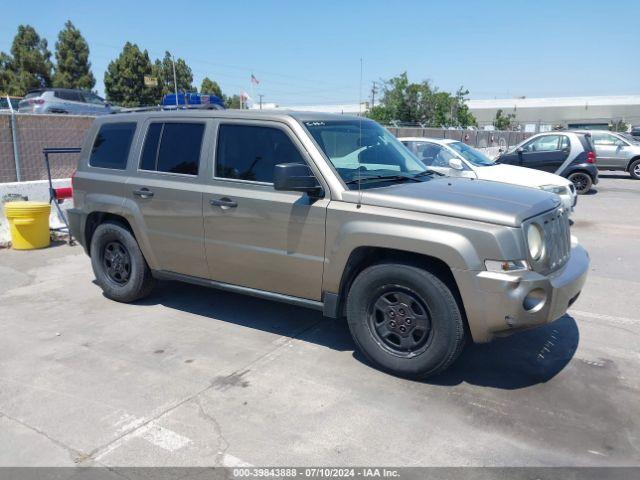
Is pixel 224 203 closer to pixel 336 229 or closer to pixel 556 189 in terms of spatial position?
pixel 336 229

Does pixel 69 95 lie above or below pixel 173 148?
above

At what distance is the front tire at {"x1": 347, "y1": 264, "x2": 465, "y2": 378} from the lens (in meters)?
3.78

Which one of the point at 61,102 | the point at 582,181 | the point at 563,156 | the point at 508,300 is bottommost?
the point at 582,181

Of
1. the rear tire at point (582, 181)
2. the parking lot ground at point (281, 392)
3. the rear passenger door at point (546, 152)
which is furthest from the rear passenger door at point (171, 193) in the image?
the rear tire at point (582, 181)

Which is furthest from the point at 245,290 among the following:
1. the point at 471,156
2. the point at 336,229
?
the point at 471,156

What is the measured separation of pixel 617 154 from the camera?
19.2 m

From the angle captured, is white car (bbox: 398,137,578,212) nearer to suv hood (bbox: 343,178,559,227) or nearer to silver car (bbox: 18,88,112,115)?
suv hood (bbox: 343,178,559,227)

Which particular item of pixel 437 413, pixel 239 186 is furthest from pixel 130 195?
pixel 437 413

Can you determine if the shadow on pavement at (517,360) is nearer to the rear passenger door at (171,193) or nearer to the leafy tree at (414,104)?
the rear passenger door at (171,193)

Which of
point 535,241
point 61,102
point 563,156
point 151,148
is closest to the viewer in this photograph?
point 535,241

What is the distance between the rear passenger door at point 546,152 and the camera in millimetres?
14891

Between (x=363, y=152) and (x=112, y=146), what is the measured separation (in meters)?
2.77

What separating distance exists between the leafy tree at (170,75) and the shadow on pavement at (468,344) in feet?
143

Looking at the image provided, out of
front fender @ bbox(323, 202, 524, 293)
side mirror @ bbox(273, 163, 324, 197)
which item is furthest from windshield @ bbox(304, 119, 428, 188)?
front fender @ bbox(323, 202, 524, 293)
